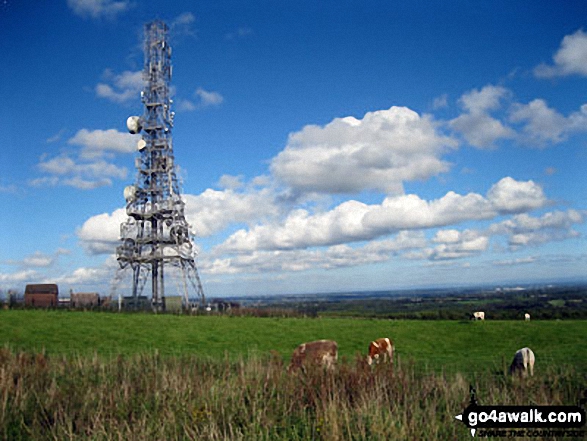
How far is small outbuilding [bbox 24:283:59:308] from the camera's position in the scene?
3828 cm

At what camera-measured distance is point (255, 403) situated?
28.7 ft

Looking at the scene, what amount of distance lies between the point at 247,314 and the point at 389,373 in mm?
28725

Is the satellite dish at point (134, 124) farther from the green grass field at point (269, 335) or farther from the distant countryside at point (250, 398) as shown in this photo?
the distant countryside at point (250, 398)

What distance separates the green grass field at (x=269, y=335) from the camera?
22.1 m

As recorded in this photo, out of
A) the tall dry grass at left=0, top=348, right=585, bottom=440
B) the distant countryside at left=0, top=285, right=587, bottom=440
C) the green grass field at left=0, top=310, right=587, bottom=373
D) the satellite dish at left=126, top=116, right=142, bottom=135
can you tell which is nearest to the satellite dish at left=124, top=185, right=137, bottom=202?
the satellite dish at left=126, top=116, right=142, bottom=135

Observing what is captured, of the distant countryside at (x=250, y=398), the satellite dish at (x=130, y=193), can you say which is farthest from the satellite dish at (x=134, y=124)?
the distant countryside at (x=250, y=398)

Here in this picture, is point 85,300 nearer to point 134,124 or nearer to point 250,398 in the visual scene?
point 134,124

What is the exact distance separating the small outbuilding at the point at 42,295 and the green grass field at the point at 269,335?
6475mm

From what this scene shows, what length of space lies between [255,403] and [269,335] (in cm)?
1951

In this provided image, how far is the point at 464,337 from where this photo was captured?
27000mm

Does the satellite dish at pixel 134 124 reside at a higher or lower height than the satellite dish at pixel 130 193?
higher

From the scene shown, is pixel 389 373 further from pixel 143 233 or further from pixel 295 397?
pixel 143 233

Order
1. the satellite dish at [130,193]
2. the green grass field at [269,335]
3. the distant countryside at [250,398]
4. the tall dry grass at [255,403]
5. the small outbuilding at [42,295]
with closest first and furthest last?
the tall dry grass at [255,403] → the distant countryside at [250,398] → the green grass field at [269,335] → the small outbuilding at [42,295] → the satellite dish at [130,193]

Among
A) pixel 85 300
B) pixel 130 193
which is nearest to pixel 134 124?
pixel 130 193
